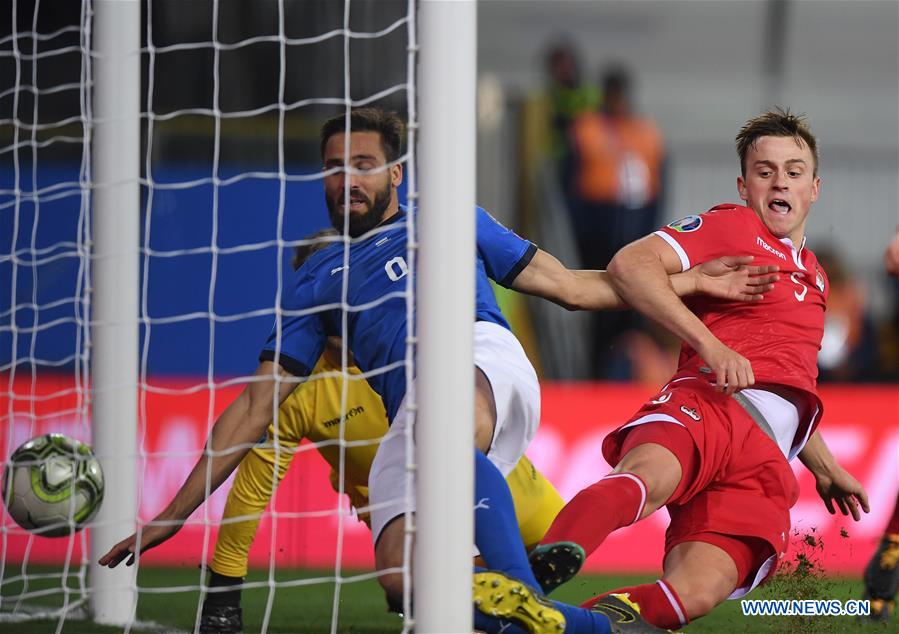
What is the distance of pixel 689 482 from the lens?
11.2 feet

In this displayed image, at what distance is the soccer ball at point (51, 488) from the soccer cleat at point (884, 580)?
2593 millimetres

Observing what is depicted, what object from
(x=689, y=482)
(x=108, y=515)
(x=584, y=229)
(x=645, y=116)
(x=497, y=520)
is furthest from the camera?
(x=645, y=116)

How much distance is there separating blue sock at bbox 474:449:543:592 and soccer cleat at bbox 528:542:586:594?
28 mm

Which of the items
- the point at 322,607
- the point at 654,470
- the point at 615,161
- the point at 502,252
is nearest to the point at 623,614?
the point at 654,470

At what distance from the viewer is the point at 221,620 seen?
4277 mm

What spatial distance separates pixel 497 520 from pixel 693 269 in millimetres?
994

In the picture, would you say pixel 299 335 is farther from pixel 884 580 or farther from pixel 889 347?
pixel 889 347

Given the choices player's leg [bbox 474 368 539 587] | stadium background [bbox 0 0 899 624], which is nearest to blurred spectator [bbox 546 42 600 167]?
stadium background [bbox 0 0 899 624]

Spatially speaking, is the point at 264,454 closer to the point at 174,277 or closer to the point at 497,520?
the point at 497,520

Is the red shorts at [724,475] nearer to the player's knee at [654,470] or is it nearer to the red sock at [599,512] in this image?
the player's knee at [654,470]

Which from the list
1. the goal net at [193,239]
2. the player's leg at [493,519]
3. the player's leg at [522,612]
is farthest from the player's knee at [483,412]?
the goal net at [193,239]

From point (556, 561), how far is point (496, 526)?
183mm

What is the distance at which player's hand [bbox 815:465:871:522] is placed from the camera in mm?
3822

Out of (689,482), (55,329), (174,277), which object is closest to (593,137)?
(174,277)
